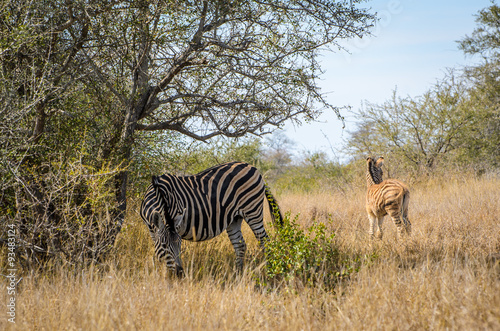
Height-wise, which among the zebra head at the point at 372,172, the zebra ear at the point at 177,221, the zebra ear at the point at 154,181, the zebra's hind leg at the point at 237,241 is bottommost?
the zebra's hind leg at the point at 237,241

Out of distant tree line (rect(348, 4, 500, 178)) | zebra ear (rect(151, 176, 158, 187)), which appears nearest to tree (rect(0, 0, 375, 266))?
zebra ear (rect(151, 176, 158, 187))

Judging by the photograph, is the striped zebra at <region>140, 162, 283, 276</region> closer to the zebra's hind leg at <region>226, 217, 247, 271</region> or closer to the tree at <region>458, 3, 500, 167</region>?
the zebra's hind leg at <region>226, 217, 247, 271</region>

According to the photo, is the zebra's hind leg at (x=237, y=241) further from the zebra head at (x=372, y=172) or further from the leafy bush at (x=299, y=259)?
the zebra head at (x=372, y=172)

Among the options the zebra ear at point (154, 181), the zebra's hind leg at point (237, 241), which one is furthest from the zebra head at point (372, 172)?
the zebra ear at point (154, 181)

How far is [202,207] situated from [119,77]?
2549 millimetres

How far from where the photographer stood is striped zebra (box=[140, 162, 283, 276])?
514 centimetres

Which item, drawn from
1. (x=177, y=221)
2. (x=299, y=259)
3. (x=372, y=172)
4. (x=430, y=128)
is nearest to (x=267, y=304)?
(x=299, y=259)

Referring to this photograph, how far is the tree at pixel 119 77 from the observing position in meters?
5.63

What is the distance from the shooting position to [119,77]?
683 cm

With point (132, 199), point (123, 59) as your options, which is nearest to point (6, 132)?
point (123, 59)

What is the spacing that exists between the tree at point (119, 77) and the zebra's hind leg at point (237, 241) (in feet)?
5.35

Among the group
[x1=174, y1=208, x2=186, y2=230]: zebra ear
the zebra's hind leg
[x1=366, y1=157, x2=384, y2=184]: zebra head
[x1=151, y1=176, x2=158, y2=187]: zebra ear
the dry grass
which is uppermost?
[x1=366, y1=157, x2=384, y2=184]: zebra head

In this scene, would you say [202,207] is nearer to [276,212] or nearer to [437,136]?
[276,212]

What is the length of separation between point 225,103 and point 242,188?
1.50 meters
